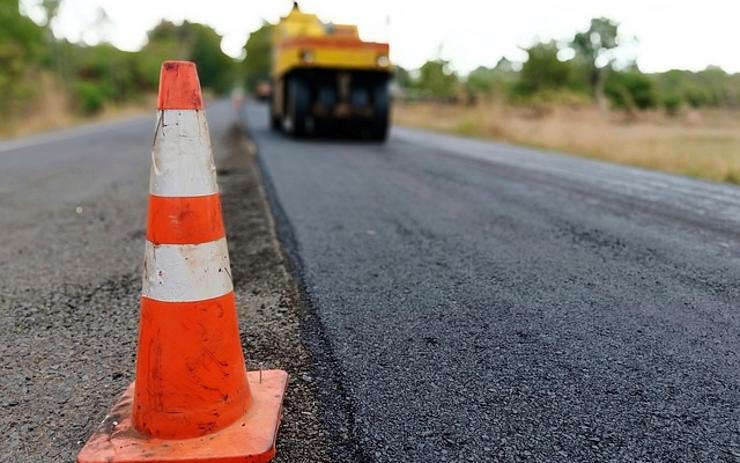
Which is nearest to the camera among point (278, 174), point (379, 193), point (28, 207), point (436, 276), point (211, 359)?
point (211, 359)

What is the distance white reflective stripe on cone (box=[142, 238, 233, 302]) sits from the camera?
64.1 inches

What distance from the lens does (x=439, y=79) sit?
38.5m

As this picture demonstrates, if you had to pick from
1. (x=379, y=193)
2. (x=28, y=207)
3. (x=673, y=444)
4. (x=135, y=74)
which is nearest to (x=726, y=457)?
(x=673, y=444)

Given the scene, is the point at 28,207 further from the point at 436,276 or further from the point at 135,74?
the point at 135,74

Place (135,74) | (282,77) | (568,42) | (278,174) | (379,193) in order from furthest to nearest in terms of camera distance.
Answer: (568,42) → (135,74) → (282,77) → (278,174) → (379,193)

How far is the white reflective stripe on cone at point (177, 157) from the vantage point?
5.36ft

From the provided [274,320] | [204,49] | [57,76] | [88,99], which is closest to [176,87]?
[274,320]

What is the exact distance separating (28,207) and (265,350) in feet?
12.8

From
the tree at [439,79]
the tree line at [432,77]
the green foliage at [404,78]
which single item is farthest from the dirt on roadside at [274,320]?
the green foliage at [404,78]

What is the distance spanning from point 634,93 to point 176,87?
144 ft

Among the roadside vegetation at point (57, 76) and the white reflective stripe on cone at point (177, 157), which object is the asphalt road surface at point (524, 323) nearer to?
the white reflective stripe on cone at point (177, 157)

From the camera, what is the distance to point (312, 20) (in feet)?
45.7

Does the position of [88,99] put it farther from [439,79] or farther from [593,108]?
[593,108]

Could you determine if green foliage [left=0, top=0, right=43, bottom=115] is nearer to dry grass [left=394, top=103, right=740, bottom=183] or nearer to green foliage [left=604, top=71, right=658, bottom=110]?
Answer: dry grass [left=394, top=103, right=740, bottom=183]
